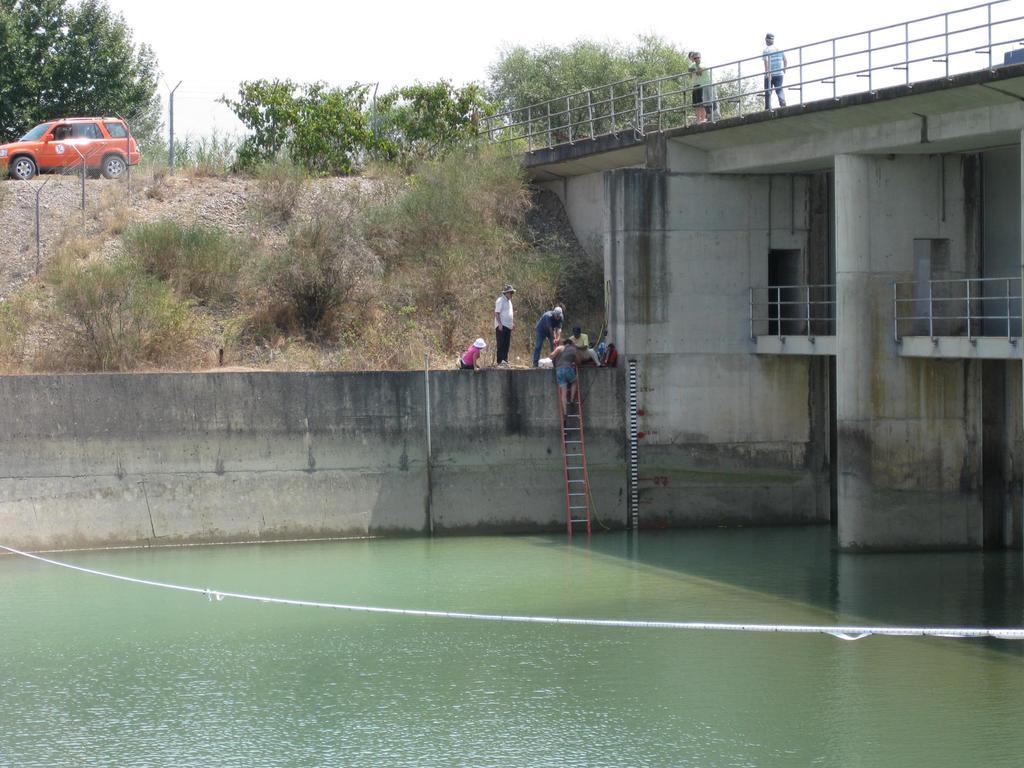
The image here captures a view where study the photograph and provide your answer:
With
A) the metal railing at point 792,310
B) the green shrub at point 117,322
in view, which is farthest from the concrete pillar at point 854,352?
the green shrub at point 117,322

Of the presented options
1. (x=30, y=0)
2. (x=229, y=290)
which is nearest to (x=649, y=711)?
(x=229, y=290)

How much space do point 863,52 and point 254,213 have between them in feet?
44.2

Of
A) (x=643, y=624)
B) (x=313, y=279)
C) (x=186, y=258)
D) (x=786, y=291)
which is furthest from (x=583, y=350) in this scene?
(x=186, y=258)

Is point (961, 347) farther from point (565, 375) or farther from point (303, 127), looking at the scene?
point (303, 127)

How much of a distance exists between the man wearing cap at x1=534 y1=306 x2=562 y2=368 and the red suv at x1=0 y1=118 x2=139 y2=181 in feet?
37.4

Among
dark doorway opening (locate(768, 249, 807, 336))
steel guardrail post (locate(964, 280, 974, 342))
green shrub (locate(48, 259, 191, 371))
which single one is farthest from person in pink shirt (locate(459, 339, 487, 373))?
steel guardrail post (locate(964, 280, 974, 342))

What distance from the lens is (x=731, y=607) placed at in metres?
17.7

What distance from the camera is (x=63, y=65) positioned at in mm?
40125

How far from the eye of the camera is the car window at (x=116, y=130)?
32.4 metres

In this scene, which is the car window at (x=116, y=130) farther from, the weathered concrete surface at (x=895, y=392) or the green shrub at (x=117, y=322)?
the weathered concrete surface at (x=895, y=392)

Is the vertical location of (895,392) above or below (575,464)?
above

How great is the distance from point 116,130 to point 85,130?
30.7 inches

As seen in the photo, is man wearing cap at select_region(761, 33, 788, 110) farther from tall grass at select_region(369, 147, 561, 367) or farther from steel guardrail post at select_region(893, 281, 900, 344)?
tall grass at select_region(369, 147, 561, 367)

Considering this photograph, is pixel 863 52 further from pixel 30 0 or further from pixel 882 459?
pixel 30 0
